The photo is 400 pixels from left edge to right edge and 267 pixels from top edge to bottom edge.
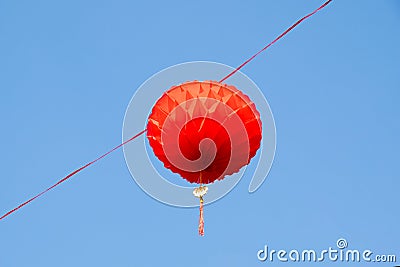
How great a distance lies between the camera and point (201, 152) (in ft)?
13.4

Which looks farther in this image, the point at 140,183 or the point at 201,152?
the point at 140,183

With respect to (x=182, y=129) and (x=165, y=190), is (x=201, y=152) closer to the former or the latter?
(x=182, y=129)

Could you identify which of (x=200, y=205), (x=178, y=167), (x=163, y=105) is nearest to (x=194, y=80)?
(x=163, y=105)

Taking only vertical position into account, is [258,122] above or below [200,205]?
above

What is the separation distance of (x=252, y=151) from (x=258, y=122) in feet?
0.72

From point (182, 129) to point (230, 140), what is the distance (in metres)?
0.33

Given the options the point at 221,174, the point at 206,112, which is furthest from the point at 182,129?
the point at 221,174

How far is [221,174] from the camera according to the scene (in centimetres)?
434

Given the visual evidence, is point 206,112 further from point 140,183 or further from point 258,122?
point 140,183

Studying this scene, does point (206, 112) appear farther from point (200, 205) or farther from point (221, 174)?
point (200, 205)

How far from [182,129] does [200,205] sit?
722 millimetres

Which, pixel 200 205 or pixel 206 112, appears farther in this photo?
pixel 200 205

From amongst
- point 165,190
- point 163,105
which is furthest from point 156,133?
point 165,190

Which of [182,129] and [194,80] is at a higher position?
[194,80]
